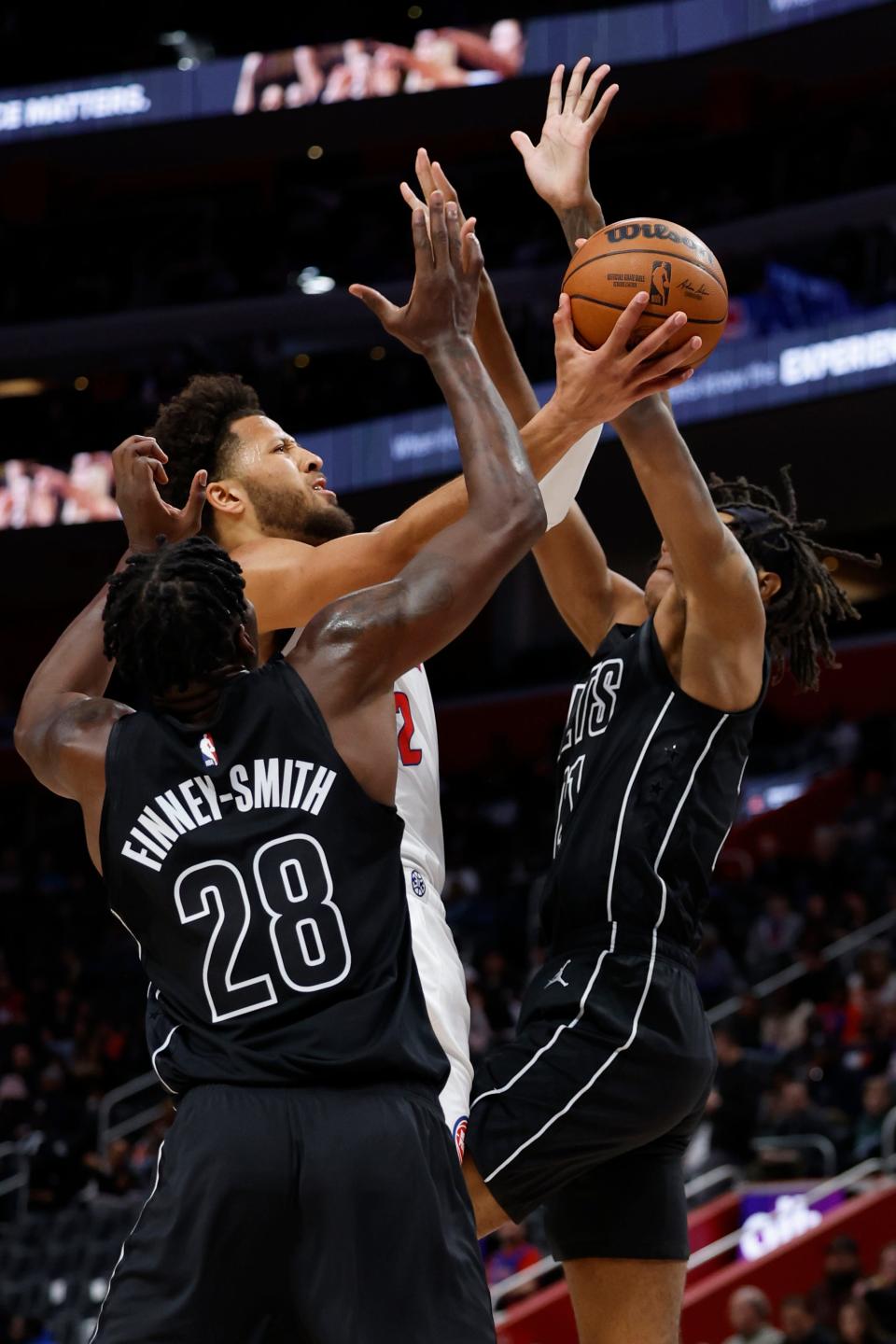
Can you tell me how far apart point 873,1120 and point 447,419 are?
39.0 ft

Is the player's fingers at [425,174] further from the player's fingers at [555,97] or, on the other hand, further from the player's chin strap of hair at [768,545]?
the player's chin strap of hair at [768,545]

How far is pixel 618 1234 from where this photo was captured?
415 centimetres

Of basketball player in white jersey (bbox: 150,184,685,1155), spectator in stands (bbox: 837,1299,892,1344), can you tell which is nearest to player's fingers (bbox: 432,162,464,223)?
basketball player in white jersey (bbox: 150,184,685,1155)

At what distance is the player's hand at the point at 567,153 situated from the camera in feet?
14.9

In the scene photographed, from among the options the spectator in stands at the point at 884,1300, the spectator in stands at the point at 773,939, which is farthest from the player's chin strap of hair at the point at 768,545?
the spectator in stands at the point at 773,939

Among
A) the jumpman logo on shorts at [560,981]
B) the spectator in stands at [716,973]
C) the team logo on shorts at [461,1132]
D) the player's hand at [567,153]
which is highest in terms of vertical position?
the player's hand at [567,153]

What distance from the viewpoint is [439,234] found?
360cm

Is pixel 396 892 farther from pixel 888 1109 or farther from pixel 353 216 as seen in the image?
pixel 353 216

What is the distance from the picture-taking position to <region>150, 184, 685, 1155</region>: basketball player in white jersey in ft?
12.8

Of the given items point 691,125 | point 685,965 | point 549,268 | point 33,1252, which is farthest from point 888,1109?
point 691,125

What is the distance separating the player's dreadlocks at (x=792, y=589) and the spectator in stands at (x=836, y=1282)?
17.9ft

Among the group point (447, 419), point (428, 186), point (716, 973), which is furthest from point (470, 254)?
point (447, 419)

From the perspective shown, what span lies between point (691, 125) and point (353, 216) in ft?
15.1

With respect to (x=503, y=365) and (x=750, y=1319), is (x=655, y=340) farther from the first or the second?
(x=750, y=1319)
